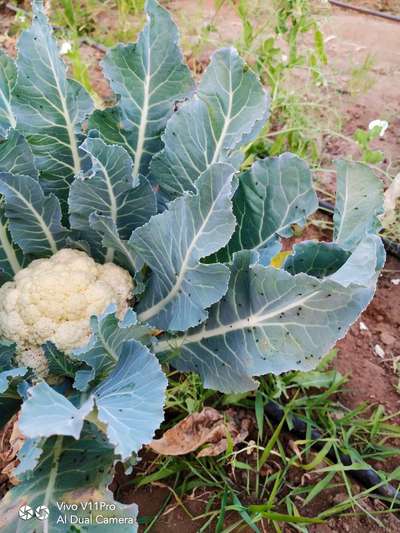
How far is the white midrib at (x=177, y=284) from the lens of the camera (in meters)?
1.09

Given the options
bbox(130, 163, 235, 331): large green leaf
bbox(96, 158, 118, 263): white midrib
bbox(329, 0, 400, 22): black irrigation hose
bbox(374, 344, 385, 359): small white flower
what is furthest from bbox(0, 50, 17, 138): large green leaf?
bbox(329, 0, 400, 22): black irrigation hose

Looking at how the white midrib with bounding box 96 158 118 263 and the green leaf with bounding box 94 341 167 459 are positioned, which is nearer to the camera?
the green leaf with bounding box 94 341 167 459

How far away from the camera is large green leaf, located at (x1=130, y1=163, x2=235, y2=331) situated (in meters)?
1.05

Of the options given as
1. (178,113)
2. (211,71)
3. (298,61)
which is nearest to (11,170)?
(178,113)

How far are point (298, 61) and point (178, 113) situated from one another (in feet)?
3.66

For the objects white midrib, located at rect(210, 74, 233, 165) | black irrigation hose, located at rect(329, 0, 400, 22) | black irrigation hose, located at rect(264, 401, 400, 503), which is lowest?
black irrigation hose, located at rect(264, 401, 400, 503)

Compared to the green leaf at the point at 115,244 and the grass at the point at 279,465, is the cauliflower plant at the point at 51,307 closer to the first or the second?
the green leaf at the point at 115,244

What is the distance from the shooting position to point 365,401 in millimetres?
1526

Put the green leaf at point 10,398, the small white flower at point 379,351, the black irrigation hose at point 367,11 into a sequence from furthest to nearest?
the black irrigation hose at point 367,11, the small white flower at point 379,351, the green leaf at point 10,398

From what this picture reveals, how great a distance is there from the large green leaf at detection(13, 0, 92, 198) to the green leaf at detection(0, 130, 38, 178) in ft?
0.34

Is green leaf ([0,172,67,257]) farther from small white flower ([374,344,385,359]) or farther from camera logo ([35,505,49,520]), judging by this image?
small white flower ([374,344,385,359])

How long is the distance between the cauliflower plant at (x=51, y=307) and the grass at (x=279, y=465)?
310 millimetres

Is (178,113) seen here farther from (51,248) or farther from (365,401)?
(365,401)

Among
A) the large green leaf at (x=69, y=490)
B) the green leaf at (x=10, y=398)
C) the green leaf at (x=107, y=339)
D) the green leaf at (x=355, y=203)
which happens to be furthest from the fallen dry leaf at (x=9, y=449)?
the green leaf at (x=355, y=203)
